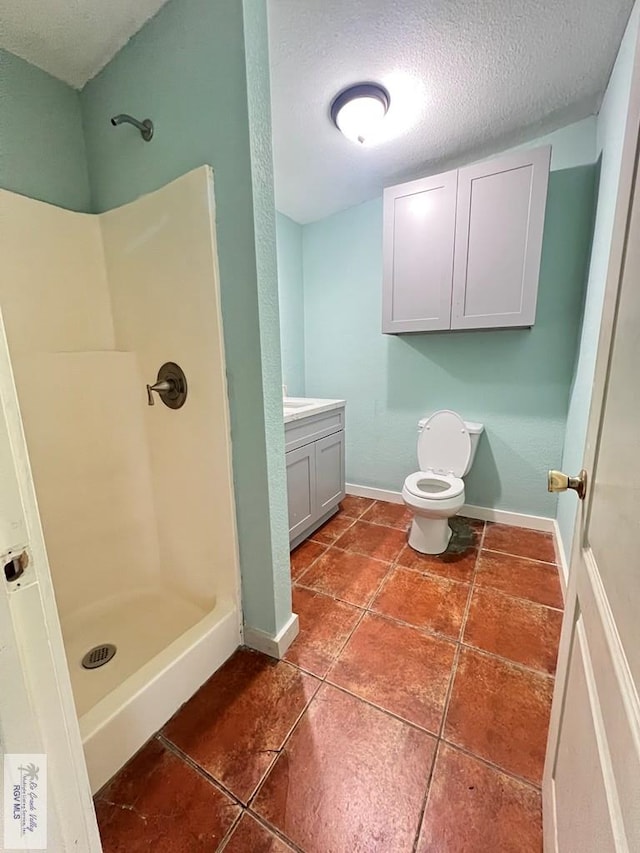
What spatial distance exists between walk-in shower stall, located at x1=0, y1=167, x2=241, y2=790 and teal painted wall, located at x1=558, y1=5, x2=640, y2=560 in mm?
1431

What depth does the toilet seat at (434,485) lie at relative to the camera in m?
1.92

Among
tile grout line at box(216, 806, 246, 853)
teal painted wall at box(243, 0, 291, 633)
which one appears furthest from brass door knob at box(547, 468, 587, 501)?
tile grout line at box(216, 806, 246, 853)

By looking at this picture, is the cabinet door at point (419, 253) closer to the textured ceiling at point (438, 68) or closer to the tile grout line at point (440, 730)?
the textured ceiling at point (438, 68)

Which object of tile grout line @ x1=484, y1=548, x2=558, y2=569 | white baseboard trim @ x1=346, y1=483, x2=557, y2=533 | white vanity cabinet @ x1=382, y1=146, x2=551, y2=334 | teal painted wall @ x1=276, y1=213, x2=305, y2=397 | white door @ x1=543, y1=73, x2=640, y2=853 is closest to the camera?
white door @ x1=543, y1=73, x2=640, y2=853

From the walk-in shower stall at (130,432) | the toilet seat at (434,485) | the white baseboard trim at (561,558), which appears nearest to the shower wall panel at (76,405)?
the walk-in shower stall at (130,432)

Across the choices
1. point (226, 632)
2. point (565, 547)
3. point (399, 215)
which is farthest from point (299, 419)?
point (565, 547)

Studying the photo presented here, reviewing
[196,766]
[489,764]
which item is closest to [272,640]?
[196,766]

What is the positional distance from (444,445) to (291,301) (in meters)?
1.64

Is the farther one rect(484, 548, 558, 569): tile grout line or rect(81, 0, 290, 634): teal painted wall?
rect(484, 548, 558, 569): tile grout line

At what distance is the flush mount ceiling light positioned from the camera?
1.49m

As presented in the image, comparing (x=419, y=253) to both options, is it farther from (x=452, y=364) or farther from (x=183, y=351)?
(x=183, y=351)

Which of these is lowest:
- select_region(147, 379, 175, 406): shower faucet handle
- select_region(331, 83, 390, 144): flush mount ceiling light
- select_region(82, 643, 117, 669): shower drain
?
select_region(82, 643, 117, 669): shower drain

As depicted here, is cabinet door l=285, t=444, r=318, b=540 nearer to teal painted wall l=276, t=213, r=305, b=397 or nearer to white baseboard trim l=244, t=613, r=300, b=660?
white baseboard trim l=244, t=613, r=300, b=660

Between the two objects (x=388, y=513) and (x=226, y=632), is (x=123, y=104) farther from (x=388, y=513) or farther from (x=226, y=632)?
(x=388, y=513)
